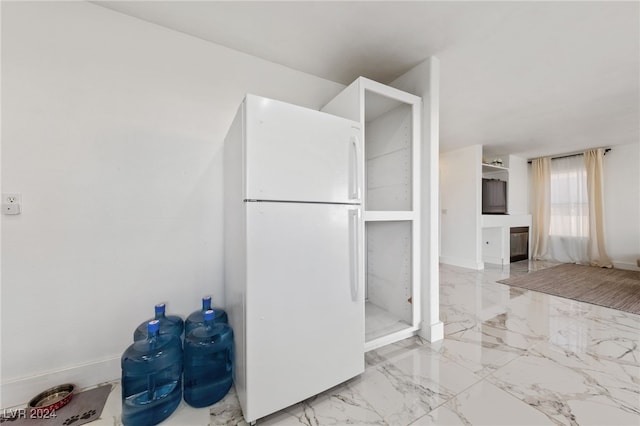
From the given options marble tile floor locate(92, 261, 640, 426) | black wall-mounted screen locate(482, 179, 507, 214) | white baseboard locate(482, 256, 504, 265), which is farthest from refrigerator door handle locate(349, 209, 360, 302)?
white baseboard locate(482, 256, 504, 265)

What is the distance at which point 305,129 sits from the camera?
1.27 m

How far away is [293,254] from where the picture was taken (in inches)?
47.9

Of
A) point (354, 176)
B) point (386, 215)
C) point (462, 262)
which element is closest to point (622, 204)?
point (462, 262)

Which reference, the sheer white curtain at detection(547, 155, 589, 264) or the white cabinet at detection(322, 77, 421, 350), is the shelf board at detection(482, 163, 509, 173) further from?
the white cabinet at detection(322, 77, 421, 350)

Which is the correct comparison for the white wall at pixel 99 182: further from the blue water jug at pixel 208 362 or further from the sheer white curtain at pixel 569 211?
the sheer white curtain at pixel 569 211

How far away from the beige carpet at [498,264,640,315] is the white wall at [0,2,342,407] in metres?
4.08

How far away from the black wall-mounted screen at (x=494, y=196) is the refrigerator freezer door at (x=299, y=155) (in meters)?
4.37

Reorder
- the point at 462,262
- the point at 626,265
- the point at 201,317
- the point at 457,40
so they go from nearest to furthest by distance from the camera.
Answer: the point at 201,317 → the point at 457,40 → the point at 626,265 → the point at 462,262

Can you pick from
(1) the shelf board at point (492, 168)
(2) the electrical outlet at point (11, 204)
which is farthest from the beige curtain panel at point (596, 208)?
(2) the electrical outlet at point (11, 204)

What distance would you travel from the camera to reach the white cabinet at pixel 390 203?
178 centimetres

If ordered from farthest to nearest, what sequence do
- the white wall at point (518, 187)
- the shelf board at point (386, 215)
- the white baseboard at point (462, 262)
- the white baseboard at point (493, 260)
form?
the white wall at point (518, 187)
the white baseboard at point (493, 260)
the white baseboard at point (462, 262)
the shelf board at point (386, 215)

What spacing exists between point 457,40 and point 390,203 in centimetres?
129

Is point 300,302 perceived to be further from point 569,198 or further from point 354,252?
point 569,198

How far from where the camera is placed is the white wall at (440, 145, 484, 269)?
434cm
